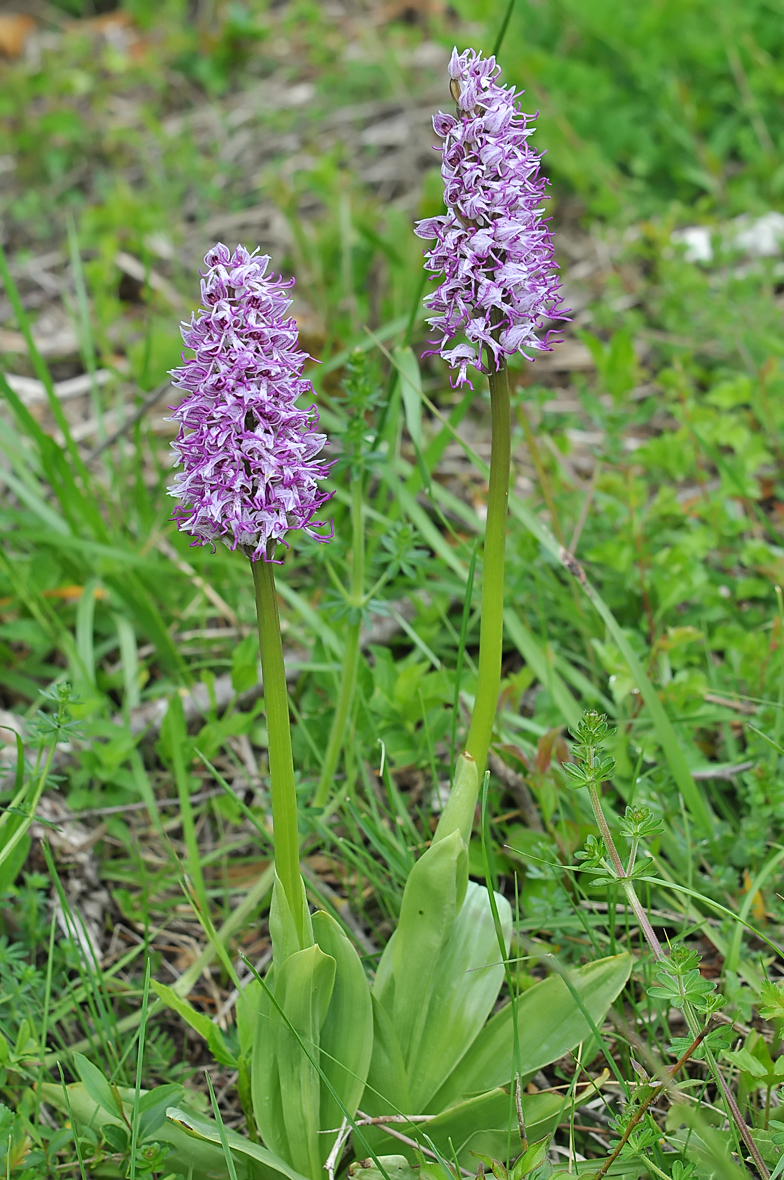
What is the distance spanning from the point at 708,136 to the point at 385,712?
4264mm

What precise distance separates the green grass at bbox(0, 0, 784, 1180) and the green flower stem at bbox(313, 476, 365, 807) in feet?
0.07

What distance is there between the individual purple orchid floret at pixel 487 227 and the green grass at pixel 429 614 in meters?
0.70

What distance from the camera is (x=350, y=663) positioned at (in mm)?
2521

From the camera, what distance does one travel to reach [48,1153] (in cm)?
196

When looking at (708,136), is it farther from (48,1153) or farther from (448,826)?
(48,1153)

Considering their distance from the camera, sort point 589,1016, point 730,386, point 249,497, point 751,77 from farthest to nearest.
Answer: point 751,77 → point 730,386 → point 589,1016 → point 249,497

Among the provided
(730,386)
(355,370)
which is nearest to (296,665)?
(355,370)

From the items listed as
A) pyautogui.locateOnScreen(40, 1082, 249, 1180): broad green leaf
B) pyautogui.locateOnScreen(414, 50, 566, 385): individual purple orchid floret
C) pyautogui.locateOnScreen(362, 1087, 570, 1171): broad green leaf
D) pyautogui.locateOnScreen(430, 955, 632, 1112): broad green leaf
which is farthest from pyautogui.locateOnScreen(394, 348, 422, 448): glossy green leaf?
pyautogui.locateOnScreen(40, 1082, 249, 1180): broad green leaf

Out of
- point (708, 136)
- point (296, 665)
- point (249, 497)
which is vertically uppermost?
point (708, 136)

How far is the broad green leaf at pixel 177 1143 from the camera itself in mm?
1913

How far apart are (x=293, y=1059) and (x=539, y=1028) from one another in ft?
1.62

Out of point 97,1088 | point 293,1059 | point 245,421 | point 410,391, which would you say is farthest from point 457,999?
point 410,391

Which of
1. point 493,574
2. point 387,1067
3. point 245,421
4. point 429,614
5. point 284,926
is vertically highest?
point 245,421

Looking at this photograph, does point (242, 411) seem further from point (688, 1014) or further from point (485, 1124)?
point (485, 1124)
